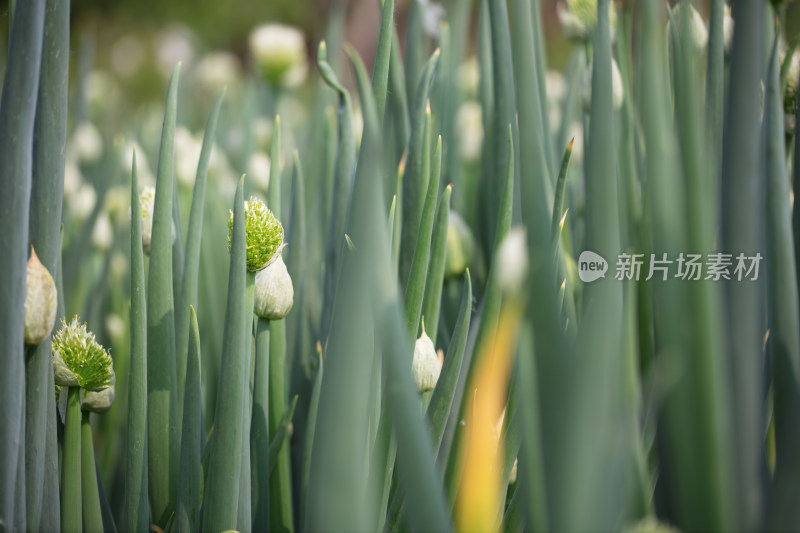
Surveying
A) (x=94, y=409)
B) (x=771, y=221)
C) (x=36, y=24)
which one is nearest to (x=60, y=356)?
(x=94, y=409)

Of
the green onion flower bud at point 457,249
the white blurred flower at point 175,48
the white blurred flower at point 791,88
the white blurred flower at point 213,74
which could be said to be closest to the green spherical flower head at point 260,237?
the green onion flower bud at point 457,249

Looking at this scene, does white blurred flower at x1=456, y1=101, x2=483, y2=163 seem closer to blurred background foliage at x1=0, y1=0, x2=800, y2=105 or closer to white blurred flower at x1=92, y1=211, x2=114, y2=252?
white blurred flower at x1=92, y1=211, x2=114, y2=252

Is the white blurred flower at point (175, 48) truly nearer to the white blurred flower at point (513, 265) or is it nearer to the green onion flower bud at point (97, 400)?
the green onion flower bud at point (97, 400)

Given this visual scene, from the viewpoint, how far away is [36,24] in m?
0.35

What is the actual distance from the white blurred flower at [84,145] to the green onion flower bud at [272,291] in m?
1.07

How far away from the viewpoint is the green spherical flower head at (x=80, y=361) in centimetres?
42

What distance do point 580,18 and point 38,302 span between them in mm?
687

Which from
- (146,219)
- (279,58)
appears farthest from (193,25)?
(146,219)

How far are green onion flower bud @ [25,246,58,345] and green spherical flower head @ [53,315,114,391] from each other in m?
0.05

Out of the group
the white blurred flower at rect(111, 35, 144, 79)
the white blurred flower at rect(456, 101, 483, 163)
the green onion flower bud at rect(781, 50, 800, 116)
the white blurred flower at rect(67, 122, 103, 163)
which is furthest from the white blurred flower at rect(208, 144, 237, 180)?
the white blurred flower at rect(111, 35, 144, 79)

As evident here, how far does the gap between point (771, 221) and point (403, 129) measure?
357 mm

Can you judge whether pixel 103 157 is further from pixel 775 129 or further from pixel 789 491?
pixel 789 491

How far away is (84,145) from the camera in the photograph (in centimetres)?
132
